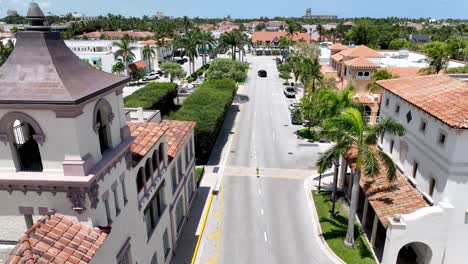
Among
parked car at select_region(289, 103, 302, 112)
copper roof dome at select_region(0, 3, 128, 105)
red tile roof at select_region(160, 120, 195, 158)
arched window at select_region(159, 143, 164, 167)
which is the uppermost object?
copper roof dome at select_region(0, 3, 128, 105)

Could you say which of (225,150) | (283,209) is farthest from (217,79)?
(283,209)

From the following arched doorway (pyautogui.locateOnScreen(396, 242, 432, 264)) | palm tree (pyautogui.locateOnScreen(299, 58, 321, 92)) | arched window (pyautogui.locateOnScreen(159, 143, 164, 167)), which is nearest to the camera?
arched doorway (pyautogui.locateOnScreen(396, 242, 432, 264))

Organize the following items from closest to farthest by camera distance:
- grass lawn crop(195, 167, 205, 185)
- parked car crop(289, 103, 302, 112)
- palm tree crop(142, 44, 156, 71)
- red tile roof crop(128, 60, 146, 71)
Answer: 1. grass lawn crop(195, 167, 205, 185)
2. parked car crop(289, 103, 302, 112)
3. red tile roof crop(128, 60, 146, 71)
4. palm tree crop(142, 44, 156, 71)

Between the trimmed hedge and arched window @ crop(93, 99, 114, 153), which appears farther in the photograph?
the trimmed hedge

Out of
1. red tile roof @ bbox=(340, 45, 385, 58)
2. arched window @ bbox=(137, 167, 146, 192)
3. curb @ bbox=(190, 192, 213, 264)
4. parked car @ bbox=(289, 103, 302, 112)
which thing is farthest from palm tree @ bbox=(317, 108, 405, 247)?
red tile roof @ bbox=(340, 45, 385, 58)

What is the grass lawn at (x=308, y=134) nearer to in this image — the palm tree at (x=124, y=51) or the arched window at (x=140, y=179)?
the arched window at (x=140, y=179)

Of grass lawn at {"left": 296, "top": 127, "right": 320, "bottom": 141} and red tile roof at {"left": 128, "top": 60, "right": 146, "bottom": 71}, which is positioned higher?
red tile roof at {"left": 128, "top": 60, "right": 146, "bottom": 71}

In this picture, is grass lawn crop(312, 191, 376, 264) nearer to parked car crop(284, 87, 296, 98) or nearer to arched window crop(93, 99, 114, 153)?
arched window crop(93, 99, 114, 153)
